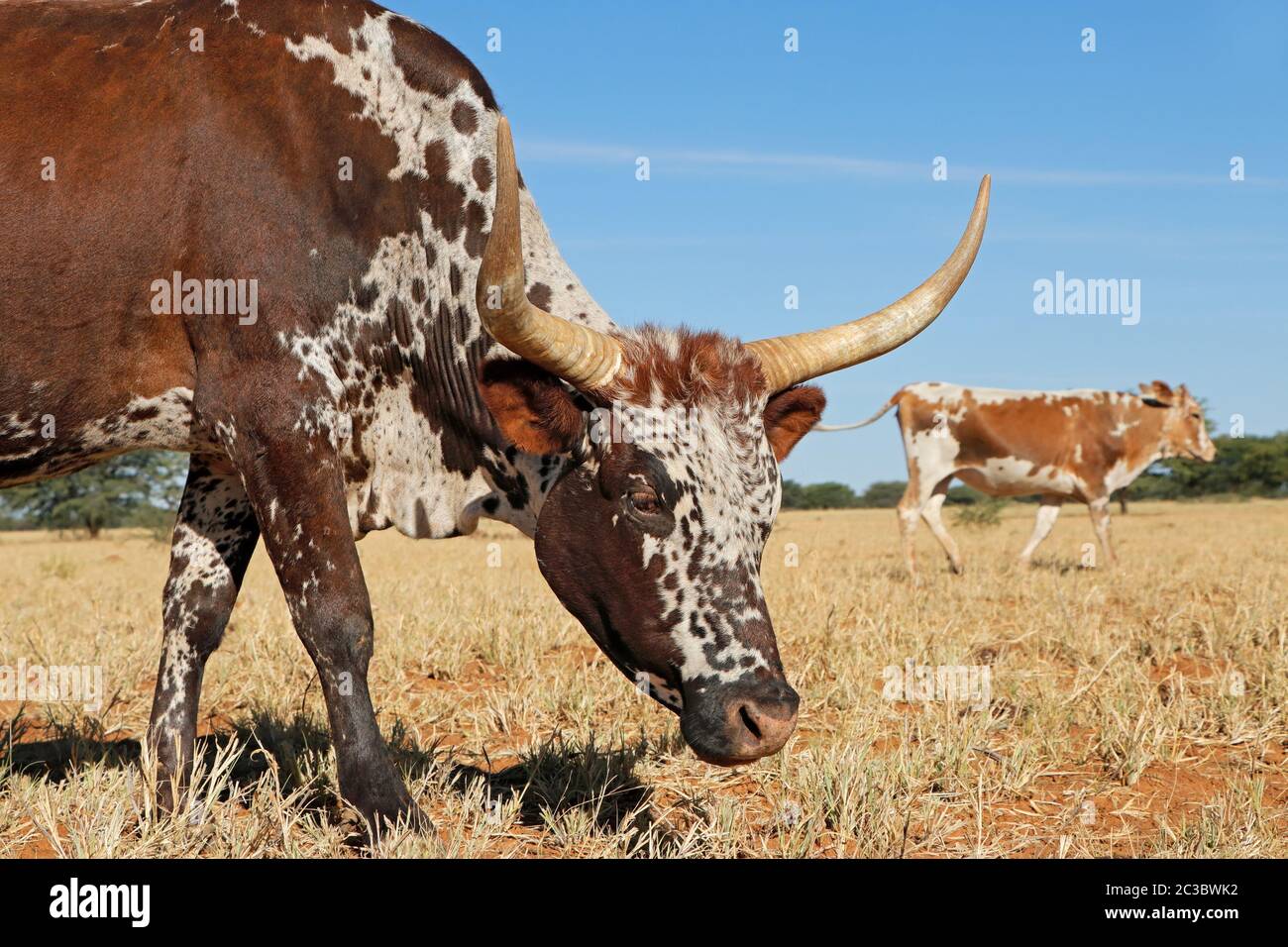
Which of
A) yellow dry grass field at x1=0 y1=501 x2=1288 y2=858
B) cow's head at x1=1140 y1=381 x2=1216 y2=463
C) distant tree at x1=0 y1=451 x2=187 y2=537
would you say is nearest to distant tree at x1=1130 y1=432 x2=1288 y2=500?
cow's head at x1=1140 y1=381 x2=1216 y2=463

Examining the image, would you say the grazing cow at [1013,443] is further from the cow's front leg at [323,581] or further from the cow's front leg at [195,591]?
the cow's front leg at [323,581]

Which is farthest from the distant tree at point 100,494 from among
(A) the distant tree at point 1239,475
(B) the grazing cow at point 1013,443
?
(A) the distant tree at point 1239,475

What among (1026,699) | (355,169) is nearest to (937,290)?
(355,169)

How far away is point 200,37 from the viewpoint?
3643 mm

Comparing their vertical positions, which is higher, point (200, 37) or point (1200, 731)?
point (200, 37)

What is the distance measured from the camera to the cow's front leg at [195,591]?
4.01 meters

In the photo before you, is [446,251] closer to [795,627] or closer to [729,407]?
[729,407]

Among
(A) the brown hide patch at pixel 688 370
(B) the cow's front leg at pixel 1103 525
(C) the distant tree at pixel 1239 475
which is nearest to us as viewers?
(A) the brown hide patch at pixel 688 370

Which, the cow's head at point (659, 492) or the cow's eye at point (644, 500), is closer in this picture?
the cow's head at point (659, 492)

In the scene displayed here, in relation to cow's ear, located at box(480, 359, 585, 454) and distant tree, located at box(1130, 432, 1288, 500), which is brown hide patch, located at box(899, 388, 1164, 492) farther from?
distant tree, located at box(1130, 432, 1288, 500)

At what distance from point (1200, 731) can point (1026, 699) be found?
2.23 ft

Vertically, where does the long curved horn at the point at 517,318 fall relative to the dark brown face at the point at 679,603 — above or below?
above

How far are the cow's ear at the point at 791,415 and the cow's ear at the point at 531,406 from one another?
0.61 m

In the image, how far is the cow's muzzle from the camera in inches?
113
